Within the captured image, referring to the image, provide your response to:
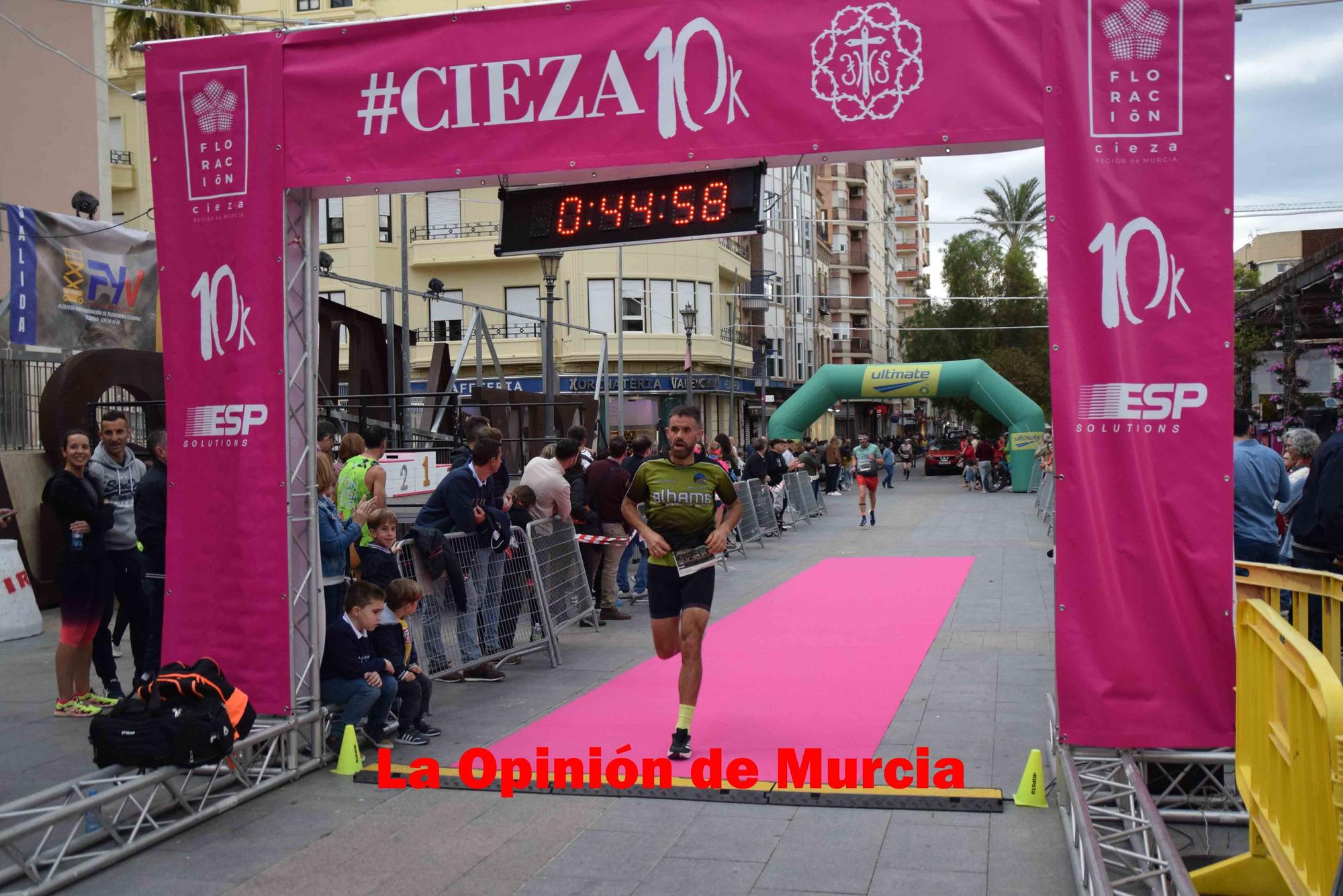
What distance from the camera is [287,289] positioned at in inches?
261

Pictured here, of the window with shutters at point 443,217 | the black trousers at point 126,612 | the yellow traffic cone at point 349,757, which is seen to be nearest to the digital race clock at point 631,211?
the yellow traffic cone at point 349,757

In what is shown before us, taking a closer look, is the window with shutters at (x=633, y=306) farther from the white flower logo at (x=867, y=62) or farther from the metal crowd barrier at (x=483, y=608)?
the white flower logo at (x=867, y=62)

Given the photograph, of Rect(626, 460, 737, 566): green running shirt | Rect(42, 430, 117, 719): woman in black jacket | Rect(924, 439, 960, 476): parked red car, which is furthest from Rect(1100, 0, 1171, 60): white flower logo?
Rect(924, 439, 960, 476): parked red car

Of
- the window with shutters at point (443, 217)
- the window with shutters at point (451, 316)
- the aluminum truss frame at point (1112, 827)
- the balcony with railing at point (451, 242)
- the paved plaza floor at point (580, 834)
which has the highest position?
the window with shutters at point (443, 217)

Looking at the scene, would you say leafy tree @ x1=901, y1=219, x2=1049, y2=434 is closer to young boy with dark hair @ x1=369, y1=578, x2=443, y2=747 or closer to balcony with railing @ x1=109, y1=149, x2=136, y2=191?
balcony with railing @ x1=109, y1=149, x2=136, y2=191

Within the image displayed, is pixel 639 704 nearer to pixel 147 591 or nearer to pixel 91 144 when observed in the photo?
pixel 147 591

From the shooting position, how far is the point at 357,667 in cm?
661

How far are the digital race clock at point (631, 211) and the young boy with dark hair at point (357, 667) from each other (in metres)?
2.05

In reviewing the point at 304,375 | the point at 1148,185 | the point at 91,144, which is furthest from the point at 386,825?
the point at 91,144

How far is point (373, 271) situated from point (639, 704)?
114ft

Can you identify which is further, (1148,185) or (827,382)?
(827,382)

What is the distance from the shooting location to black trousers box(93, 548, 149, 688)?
805 cm

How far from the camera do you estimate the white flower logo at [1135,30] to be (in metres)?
5.40

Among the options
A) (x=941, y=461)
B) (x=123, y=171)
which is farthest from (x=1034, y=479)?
(x=123, y=171)
